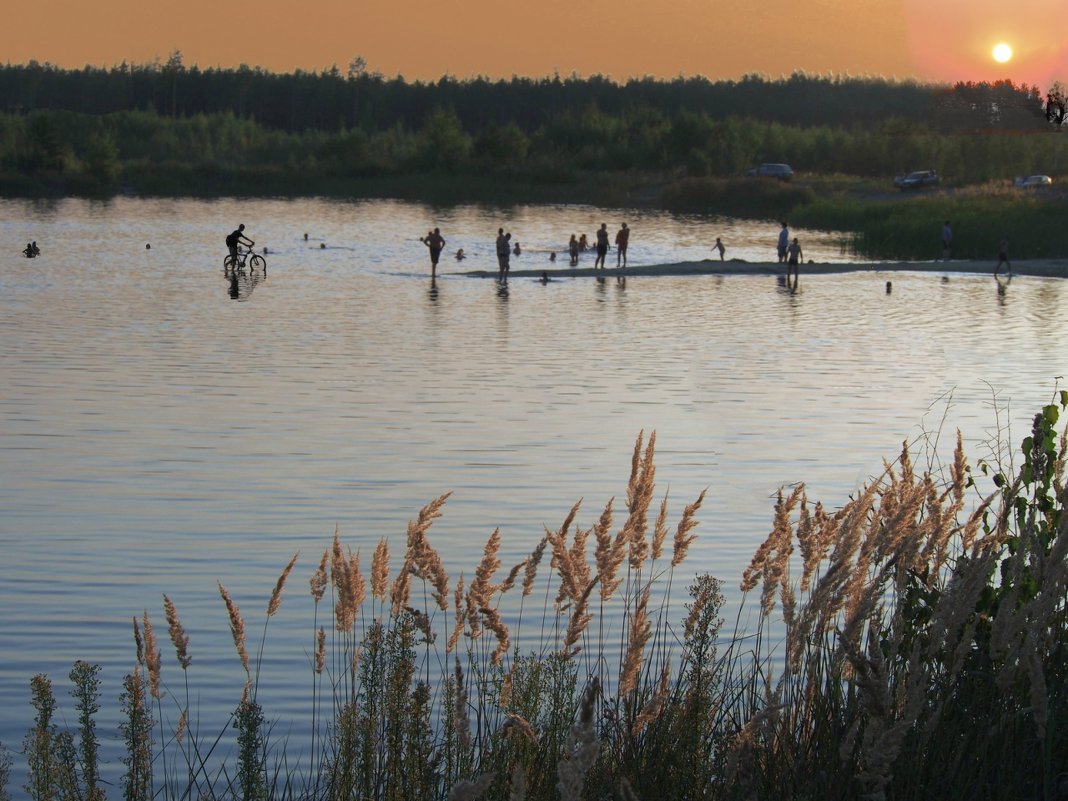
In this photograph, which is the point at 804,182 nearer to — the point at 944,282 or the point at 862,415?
the point at 944,282

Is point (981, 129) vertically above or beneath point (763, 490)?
above

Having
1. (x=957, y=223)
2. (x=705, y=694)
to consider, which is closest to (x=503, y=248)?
(x=957, y=223)

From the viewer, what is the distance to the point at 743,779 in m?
4.66

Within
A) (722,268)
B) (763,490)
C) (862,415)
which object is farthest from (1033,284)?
(763,490)

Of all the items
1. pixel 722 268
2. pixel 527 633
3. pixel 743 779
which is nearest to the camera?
pixel 743 779

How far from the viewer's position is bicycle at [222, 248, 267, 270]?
45.2 meters

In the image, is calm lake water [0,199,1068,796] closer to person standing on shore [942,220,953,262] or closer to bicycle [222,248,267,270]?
bicycle [222,248,267,270]

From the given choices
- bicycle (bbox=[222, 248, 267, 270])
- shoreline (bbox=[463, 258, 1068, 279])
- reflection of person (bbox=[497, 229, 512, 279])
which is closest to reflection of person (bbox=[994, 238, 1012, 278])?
shoreline (bbox=[463, 258, 1068, 279])

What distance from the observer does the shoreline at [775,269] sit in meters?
46.3

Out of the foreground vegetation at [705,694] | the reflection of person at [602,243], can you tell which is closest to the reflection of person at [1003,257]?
the reflection of person at [602,243]

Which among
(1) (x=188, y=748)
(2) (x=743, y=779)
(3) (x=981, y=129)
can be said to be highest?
(3) (x=981, y=129)

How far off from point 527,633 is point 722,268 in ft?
130

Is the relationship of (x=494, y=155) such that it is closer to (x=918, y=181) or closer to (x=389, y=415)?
(x=918, y=181)

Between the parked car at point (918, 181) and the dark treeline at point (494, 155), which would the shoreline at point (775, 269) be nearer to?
the parked car at point (918, 181)
